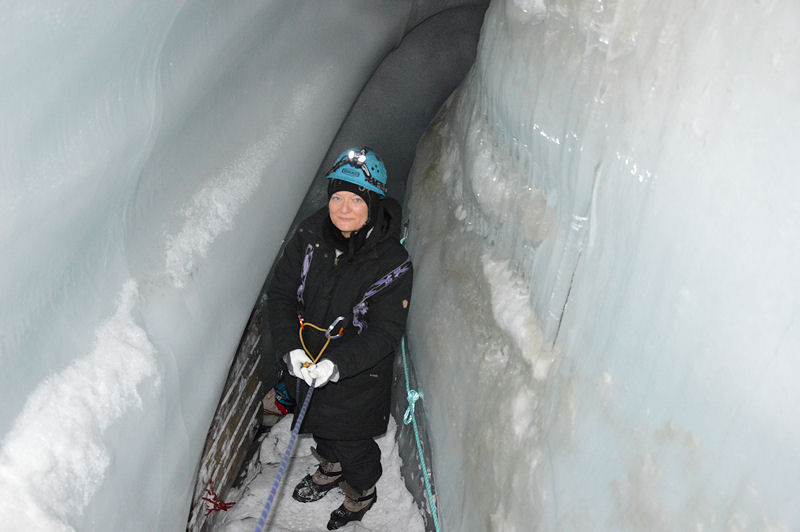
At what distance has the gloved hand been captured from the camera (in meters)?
1.83

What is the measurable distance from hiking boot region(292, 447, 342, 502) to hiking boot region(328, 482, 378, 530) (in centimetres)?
10

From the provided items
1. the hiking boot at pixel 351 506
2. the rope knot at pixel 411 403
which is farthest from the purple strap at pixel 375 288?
the hiking boot at pixel 351 506

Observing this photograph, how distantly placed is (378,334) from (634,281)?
907mm

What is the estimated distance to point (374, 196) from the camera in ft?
6.26

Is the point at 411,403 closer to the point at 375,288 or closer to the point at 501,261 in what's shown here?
the point at 375,288

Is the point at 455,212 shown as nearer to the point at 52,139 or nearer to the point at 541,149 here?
the point at 541,149

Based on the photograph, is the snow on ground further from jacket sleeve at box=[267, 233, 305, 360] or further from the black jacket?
jacket sleeve at box=[267, 233, 305, 360]

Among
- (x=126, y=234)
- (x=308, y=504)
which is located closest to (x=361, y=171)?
(x=126, y=234)

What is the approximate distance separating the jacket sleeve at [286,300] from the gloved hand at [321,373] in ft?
0.37

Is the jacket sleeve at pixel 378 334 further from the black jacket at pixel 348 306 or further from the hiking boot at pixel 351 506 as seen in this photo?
the hiking boot at pixel 351 506

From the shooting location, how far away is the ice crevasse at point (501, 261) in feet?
2.92

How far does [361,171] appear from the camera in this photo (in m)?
1.90

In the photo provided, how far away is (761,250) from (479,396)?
3.18 ft

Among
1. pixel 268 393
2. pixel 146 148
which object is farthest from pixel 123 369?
pixel 268 393
